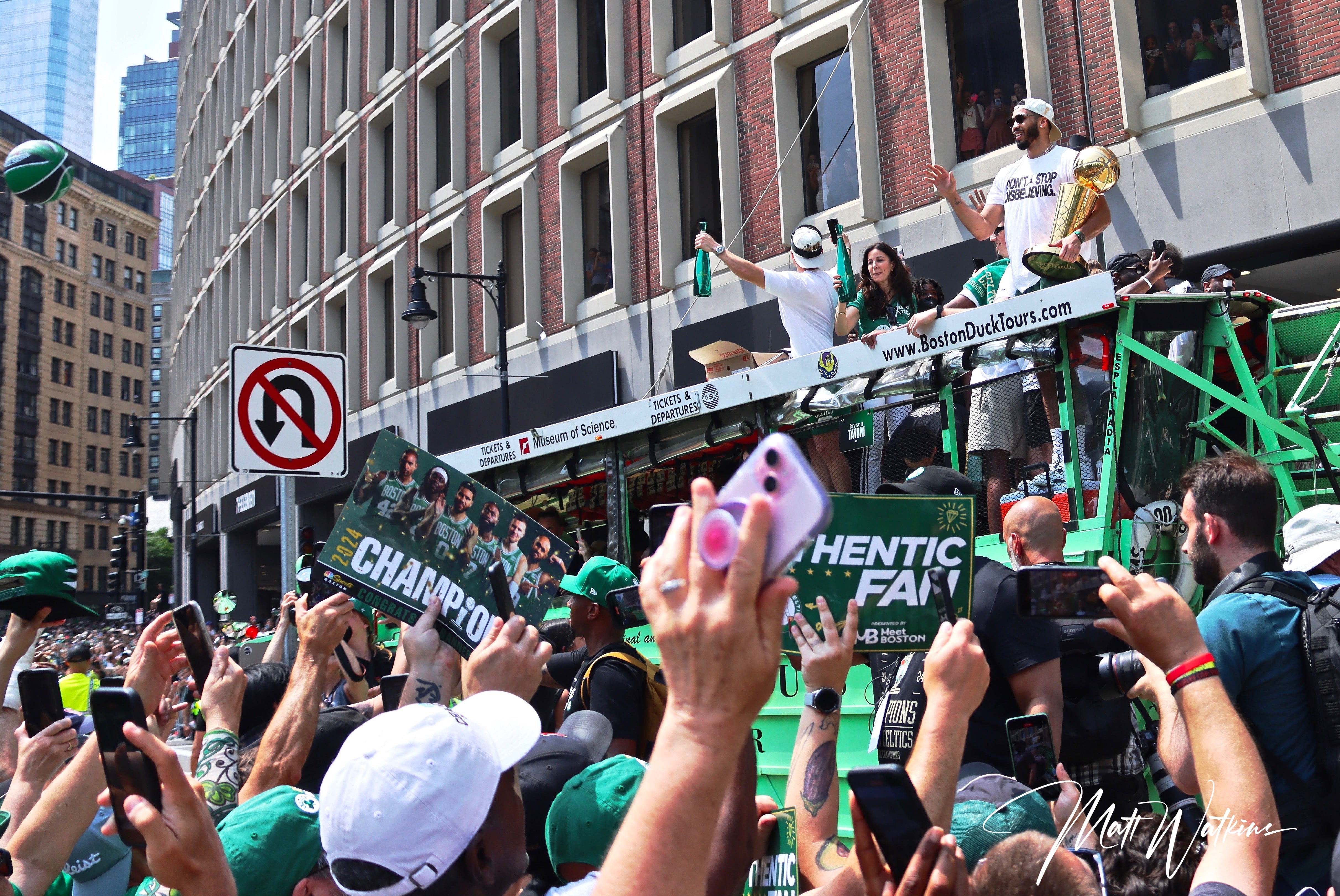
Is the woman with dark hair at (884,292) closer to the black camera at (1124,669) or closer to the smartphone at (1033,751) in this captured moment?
the black camera at (1124,669)

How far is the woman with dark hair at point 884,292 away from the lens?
29.5 ft

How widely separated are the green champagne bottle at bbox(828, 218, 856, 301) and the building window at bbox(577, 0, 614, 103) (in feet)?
44.0

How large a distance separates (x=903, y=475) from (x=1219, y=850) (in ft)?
14.7

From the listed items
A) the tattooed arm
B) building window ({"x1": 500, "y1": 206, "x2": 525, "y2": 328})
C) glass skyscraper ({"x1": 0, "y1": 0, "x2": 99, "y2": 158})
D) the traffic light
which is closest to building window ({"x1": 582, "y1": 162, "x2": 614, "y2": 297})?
building window ({"x1": 500, "y1": 206, "x2": 525, "y2": 328})

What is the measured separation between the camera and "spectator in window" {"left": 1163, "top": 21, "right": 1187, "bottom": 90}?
1364cm

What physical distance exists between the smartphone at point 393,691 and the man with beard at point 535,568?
1.88ft

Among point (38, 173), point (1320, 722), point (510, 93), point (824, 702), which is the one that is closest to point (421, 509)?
point (824, 702)

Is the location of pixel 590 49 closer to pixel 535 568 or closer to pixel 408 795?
pixel 535 568

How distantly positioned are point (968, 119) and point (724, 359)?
8745 mm

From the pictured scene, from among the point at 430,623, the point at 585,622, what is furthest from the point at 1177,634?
the point at 585,622

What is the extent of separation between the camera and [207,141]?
→ 43656mm

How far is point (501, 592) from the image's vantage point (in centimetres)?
352

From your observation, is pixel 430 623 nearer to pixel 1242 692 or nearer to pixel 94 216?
pixel 1242 692

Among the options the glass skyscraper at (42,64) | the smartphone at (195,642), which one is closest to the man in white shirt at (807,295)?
the smartphone at (195,642)
